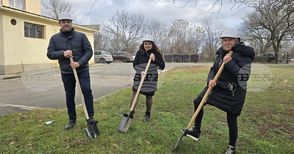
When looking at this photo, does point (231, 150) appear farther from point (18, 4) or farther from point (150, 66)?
point (18, 4)

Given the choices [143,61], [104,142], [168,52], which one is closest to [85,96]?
[104,142]

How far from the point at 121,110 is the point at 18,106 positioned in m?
2.71

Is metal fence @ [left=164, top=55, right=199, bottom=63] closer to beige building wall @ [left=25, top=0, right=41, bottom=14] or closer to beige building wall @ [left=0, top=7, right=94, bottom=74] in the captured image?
beige building wall @ [left=25, top=0, right=41, bottom=14]

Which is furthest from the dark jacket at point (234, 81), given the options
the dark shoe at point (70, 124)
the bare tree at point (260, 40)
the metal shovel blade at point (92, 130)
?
the bare tree at point (260, 40)

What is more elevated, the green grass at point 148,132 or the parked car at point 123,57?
the parked car at point 123,57

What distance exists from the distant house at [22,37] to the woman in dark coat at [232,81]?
15141mm

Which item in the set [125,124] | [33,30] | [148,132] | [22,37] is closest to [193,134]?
[148,132]

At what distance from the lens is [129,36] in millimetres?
50656

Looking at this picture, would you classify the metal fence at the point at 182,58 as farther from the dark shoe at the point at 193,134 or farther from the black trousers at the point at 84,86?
the dark shoe at the point at 193,134

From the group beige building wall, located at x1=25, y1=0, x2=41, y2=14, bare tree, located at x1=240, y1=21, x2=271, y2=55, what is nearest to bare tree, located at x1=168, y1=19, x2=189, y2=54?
bare tree, located at x1=240, y1=21, x2=271, y2=55

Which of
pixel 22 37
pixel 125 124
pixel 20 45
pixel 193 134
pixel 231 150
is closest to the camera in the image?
pixel 231 150

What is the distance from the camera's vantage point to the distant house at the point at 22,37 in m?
16.0

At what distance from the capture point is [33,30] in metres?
19.2

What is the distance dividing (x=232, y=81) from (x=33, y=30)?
1821cm
